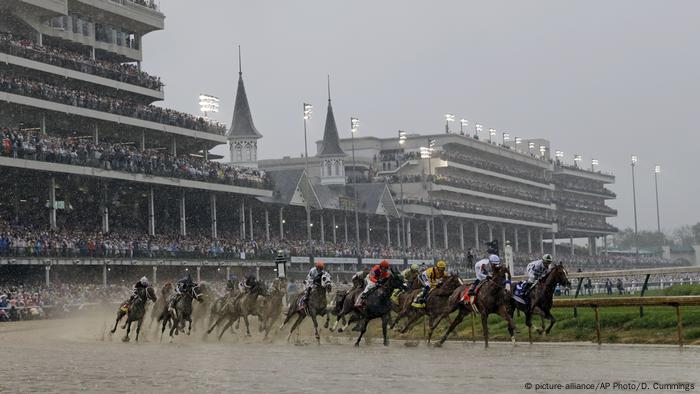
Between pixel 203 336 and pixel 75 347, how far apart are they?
453 centimetres

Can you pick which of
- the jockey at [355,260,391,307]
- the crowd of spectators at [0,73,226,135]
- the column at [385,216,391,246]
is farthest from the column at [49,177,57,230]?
the column at [385,216,391,246]

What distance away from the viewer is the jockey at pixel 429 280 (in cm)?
2559

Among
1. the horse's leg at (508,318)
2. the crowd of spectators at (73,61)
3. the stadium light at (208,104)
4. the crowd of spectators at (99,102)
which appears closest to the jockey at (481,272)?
the horse's leg at (508,318)

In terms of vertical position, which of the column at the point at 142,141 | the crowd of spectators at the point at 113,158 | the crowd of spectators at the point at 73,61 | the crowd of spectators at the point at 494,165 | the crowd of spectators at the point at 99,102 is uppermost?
the crowd of spectators at the point at 73,61

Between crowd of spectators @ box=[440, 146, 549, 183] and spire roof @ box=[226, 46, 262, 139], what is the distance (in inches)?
1151

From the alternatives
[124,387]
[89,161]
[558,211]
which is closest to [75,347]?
[124,387]

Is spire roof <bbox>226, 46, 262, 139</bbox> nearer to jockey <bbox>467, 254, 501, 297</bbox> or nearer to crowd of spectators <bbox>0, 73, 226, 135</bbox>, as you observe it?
crowd of spectators <bbox>0, 73, 226, 135</bbox>

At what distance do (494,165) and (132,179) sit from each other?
74.0m

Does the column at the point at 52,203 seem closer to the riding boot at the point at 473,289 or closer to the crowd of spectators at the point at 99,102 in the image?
the crowd of spectators at the point at 99,102

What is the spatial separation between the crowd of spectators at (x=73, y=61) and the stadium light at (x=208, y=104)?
659cm

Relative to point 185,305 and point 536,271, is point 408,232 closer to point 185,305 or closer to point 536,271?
point 185,305

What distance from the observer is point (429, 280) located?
2594 cm

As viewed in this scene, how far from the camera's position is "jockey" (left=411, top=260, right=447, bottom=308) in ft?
84.0

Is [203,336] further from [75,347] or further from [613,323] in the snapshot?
[613,323]
